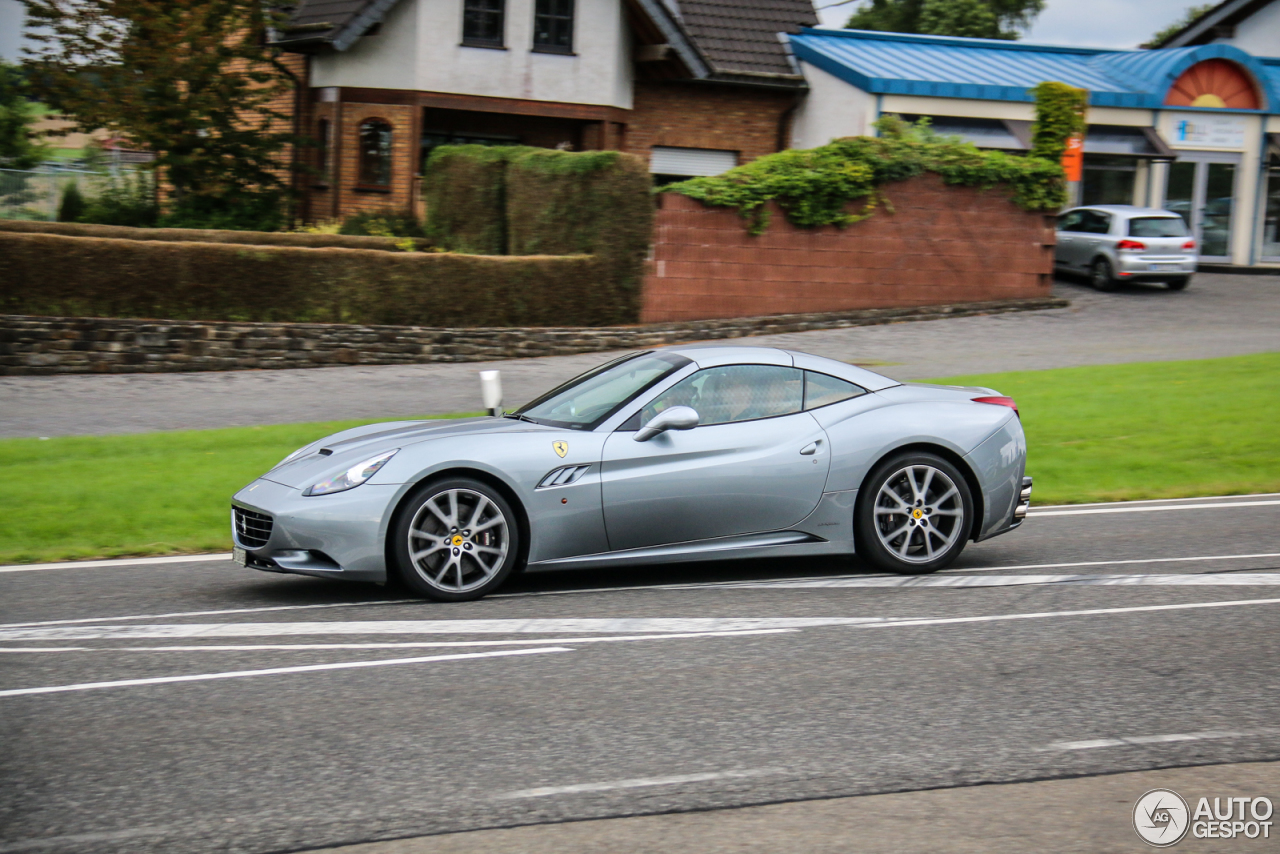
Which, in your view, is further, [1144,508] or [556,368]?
[556,368]

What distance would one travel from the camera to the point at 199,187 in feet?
81.5

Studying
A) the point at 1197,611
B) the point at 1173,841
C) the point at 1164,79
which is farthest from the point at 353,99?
the point at 1173,841

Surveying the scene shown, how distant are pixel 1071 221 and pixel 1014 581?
21894 millimetres

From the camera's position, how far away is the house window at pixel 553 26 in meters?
26.8

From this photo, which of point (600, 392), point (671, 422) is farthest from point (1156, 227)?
point (671, 422)

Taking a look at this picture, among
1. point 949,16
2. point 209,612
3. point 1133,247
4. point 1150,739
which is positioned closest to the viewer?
point 1150,739

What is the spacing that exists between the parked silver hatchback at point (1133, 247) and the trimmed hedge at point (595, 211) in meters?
9.98

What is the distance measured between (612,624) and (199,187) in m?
20.9

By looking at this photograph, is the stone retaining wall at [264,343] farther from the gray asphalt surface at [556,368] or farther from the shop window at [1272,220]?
the shop window at [1272,220]

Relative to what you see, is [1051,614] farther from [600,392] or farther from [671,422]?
[600,392]

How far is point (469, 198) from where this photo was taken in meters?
22.6

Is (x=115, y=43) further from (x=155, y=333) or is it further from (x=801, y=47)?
(x=801, y=47)

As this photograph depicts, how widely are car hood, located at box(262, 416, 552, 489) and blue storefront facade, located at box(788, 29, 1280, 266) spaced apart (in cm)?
2300

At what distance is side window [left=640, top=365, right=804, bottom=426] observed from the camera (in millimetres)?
7363
